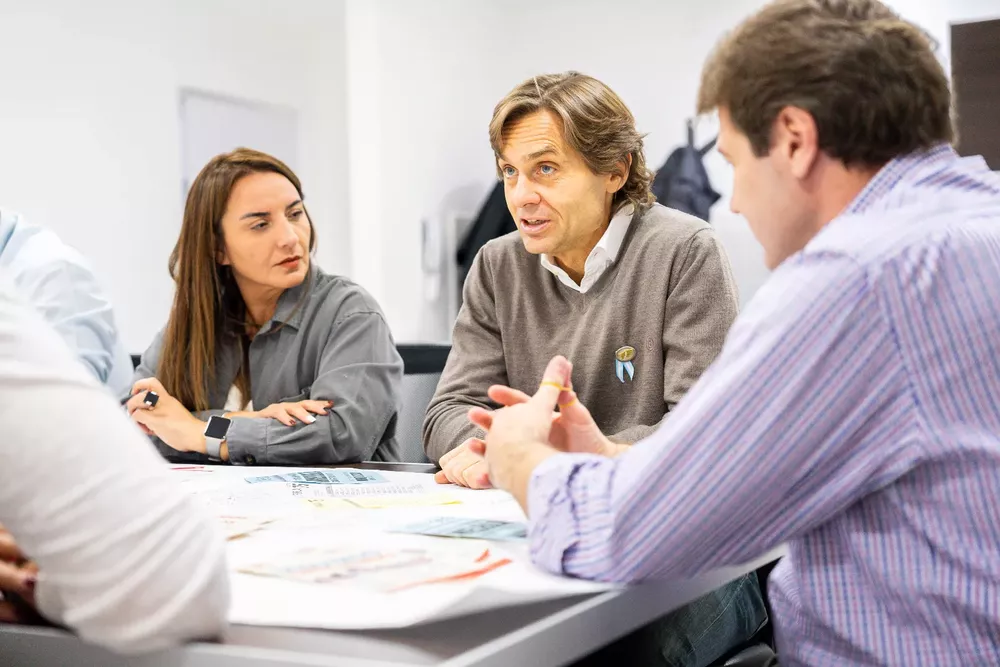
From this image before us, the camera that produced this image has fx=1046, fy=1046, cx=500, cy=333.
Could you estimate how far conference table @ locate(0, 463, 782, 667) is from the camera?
76cm

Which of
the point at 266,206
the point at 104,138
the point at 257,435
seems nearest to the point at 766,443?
the point at 257,435

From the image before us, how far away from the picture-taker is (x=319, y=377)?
7.23ft

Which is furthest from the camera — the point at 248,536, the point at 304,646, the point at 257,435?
the point at 257,435

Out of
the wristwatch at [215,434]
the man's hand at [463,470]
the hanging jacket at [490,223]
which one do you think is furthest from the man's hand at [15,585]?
the hanging jacket at [490,223]

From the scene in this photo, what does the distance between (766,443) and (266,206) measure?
1786 millimetres

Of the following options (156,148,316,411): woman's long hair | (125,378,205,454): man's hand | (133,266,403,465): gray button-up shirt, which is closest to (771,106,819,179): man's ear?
(133,266,403,465): gray button-up shirt

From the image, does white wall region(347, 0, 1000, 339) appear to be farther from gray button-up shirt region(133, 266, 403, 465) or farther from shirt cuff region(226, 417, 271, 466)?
shirt cuff region(226, 417, 271, 466)

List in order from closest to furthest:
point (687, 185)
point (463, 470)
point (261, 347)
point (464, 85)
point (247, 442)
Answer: point (463, 470)
point (247, 442)
point (261, 347)
point (687, 185)
point (464, 85)

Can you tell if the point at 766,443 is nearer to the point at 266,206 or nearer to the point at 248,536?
the point at 248,536

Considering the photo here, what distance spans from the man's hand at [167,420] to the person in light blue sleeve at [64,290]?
0.39 m

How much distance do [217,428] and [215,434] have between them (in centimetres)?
1

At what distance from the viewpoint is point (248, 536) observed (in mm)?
1158

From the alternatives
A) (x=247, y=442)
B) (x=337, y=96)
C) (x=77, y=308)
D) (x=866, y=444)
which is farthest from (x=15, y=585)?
(x=337, y=96)

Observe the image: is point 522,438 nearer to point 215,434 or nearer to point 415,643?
point 415,643
